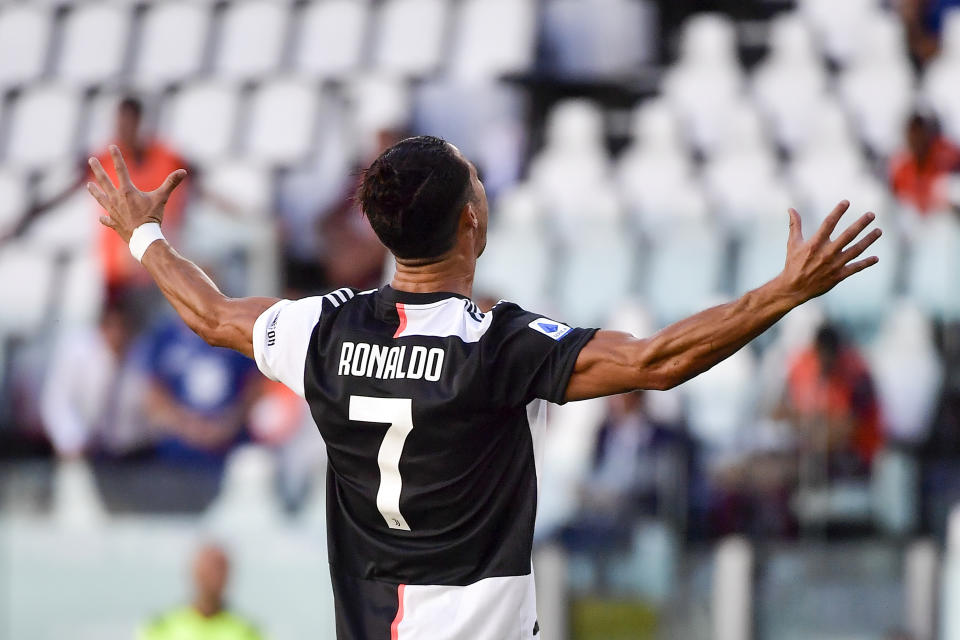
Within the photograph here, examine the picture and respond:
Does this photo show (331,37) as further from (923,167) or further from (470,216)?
(470,216)

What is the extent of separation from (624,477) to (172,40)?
158 inches

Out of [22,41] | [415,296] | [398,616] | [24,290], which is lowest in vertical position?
[398,616]

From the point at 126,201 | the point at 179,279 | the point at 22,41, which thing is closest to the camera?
the point at 179,279

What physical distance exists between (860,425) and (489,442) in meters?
4.02

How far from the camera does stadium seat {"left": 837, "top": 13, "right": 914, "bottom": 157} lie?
6508 mm

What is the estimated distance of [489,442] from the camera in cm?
226

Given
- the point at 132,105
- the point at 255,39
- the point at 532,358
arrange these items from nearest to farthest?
1. the point at 532,358
2. the point at 132,105
3. the point at 255,39

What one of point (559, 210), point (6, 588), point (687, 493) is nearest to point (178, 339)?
point (6, 588)

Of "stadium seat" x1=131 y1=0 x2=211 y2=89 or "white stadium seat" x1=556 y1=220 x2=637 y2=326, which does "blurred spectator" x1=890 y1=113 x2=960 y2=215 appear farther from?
"stadium seat" x1=131 y1=0 x2=211 y2=89

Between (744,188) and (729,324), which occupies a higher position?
(744,188)

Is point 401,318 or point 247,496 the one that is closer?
point 401,318

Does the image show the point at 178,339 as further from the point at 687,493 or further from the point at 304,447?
the point at 687,493

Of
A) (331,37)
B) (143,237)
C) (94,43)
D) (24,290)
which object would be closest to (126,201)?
(143,237)

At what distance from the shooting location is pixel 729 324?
2.04 m
